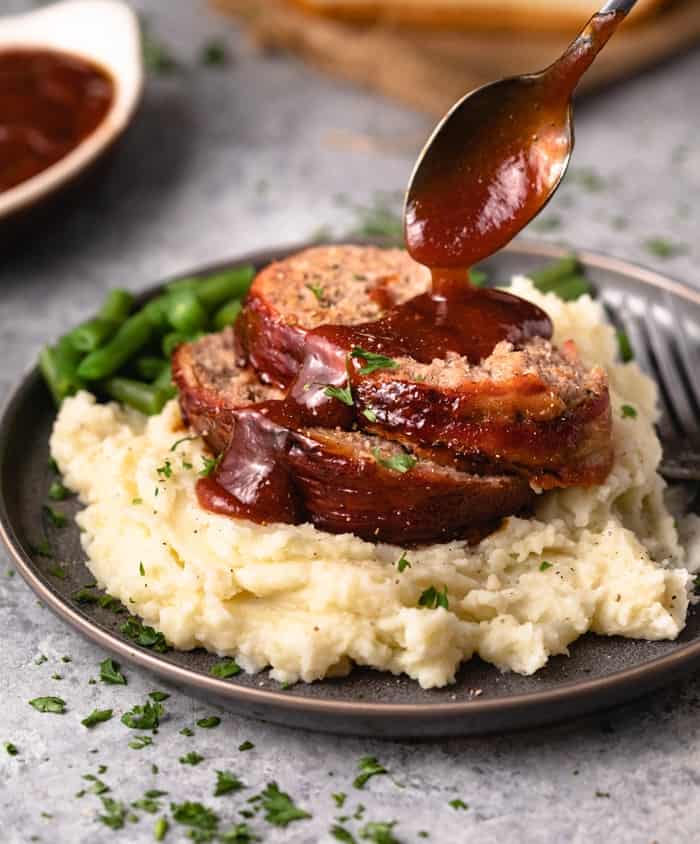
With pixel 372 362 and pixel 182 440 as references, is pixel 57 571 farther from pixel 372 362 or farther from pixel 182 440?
pixel 372 362

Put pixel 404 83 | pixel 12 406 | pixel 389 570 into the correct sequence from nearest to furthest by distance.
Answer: pixel 389 570
pixel 12 406
pixel 404 83

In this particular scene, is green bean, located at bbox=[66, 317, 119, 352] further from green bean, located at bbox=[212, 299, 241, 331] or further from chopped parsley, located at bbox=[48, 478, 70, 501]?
chopped parsley, located at bbox=[48, 478, 70, 501]

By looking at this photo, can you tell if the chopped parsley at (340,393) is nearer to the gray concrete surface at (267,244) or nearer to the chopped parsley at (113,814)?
the gray concrete surface at (267,244)

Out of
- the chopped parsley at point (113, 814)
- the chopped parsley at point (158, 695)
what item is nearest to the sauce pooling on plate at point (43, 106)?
the chopped parsley at point (158, 695)

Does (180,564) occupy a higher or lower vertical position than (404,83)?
lower

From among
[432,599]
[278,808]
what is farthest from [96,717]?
[432,599]

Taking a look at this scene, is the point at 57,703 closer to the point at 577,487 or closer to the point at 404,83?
the point at 577,487

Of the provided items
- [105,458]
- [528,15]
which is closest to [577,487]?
[105,458]
